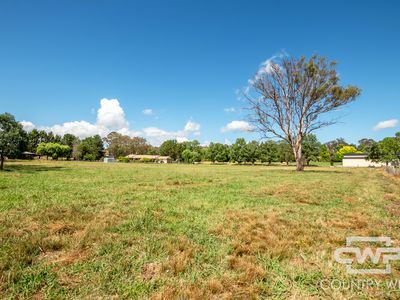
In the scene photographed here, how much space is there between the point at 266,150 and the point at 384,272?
280 feet

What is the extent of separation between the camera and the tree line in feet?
81.5

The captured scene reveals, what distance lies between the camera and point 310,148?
241ft

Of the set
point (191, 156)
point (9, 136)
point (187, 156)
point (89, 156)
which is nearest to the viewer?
point (9, 136)

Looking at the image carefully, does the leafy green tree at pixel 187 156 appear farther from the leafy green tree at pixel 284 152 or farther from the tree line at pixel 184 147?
the leafy green tree at pixel 284 152

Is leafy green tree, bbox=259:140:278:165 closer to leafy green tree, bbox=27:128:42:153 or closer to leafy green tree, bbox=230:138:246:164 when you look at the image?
leafy green tree, bbox=230:138:246:164

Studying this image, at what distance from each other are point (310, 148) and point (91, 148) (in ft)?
298

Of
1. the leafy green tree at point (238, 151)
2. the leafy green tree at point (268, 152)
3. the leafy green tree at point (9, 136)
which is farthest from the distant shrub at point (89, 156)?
the leafy green tree at point (9, 136)

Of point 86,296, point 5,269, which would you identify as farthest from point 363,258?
point 5,269

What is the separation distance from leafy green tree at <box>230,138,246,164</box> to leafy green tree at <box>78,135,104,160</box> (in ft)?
205

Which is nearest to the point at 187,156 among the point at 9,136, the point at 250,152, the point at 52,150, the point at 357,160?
the point at 250,152

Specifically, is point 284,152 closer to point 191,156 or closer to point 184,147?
point 191,156

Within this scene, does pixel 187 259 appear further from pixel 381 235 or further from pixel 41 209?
pixel 41 209

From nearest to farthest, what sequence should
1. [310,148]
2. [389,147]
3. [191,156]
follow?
[389,147] → [310,148] → [191,156]

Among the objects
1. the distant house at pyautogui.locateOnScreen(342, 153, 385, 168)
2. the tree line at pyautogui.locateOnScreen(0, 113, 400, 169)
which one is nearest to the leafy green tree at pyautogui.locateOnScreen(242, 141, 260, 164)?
the tree line at pyautogui.locateOnScreen(0, 113, 400, 169)
